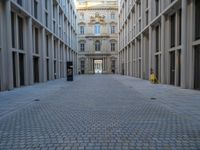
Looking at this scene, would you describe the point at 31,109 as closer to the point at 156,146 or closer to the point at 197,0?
the point at 156,146

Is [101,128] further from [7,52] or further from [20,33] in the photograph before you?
[20,33]

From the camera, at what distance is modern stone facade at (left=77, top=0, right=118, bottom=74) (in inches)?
2610

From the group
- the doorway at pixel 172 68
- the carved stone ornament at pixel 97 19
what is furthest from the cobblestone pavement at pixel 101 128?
the carved stone ornament at pixel 97 19

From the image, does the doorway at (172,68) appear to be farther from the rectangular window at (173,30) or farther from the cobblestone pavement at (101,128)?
the cobblestone pavement at (101,128)

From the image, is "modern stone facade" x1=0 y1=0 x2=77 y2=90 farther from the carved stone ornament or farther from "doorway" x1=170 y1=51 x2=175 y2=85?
the carved stone ornament

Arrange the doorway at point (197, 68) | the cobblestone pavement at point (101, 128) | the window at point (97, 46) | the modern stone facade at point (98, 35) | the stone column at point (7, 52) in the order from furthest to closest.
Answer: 1. the window at point (97, 46)
2. the modern stone facade at point (98, 35)
3. the stone column at point (7, 52)
4. the doorway at point (197, 68)
5. the cobblestone pavement at point (101, 128)

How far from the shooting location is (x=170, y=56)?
19.5 metres

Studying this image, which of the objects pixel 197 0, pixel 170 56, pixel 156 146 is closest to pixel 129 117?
pixel 156 146

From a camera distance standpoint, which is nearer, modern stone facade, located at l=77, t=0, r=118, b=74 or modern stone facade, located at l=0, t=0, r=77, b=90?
modern stone facade, located at l=0, t=0, r=77, b=90

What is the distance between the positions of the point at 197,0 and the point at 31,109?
39.9 ft

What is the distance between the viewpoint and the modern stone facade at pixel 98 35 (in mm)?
66294

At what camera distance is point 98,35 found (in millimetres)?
66875

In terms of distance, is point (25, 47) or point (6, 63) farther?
point (25, 47)

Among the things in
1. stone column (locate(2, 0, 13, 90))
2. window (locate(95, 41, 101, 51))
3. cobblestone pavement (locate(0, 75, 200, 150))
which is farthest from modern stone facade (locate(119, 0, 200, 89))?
window (locate(95, 41, 101, 51))
